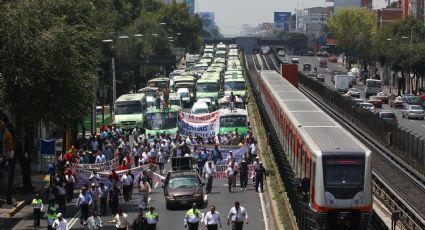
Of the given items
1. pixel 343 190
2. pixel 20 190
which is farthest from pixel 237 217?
pixel 20 190

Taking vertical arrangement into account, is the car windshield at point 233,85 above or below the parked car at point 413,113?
above

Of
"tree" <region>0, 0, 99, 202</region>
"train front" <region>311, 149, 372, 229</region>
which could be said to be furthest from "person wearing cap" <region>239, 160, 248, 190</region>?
"train front" <region>311, 149, 372, 229</region>

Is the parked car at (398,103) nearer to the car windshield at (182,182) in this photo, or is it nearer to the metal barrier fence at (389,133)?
the metal barrier fence at (389,133)

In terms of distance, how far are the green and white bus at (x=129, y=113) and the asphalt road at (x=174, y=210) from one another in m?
22.5

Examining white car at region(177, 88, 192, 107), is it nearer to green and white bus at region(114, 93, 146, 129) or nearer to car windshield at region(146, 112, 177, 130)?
green and white bus at region(114, 93, 146, 129)

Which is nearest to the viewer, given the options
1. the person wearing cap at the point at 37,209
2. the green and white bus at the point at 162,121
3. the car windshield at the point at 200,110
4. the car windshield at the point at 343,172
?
the car windshield at the point at 343,172

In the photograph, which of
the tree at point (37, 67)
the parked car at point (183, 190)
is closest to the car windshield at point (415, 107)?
the tree at point (37, 67)

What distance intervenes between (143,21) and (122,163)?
257ft

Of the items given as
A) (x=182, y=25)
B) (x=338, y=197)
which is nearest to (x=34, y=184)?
(x=338, y=197)

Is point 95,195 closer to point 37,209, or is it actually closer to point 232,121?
point 37,209

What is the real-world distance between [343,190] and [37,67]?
465 inches

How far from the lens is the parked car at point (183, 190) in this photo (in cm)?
3297

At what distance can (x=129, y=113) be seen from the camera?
61875 millimetres

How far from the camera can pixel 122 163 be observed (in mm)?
39344
